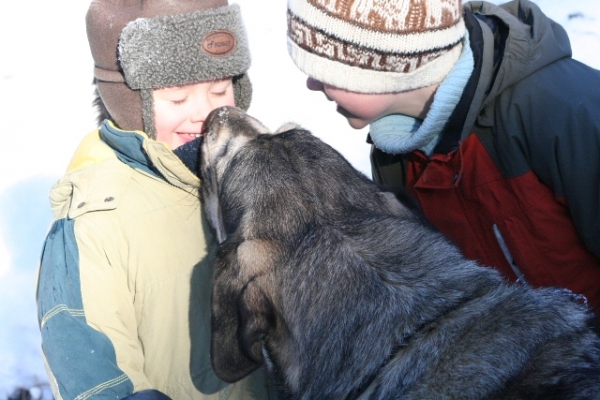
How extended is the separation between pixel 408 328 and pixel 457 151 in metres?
1.24

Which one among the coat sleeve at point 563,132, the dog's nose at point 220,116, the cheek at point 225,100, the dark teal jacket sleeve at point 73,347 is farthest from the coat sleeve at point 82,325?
the coat sleeve at point 563,132

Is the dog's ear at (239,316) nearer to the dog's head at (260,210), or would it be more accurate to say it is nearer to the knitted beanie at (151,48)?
the dog's head at (260,210)

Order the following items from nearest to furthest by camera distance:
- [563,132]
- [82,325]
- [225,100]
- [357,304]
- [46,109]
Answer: [357,304]
[82,325]
[563,132]
[225,100]
[46,109]

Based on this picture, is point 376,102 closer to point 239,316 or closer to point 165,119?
point 165,119

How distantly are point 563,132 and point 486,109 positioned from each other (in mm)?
402

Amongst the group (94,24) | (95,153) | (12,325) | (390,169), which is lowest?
(12,325)

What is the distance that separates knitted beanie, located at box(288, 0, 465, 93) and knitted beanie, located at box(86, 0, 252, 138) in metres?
0.35

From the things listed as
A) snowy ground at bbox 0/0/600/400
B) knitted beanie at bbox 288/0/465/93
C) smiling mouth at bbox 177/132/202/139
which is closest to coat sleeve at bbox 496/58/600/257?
knitted beanie at bbox 288/0/465/93

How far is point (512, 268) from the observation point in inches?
135

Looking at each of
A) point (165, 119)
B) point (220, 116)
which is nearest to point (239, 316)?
point (220, 116)

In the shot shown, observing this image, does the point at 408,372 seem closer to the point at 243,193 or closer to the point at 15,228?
the point at 243,193

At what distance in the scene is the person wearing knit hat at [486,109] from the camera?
9.77ft

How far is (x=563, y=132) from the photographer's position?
2908 millimetres

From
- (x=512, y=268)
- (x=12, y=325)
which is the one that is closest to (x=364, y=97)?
(x=512, y=268)
